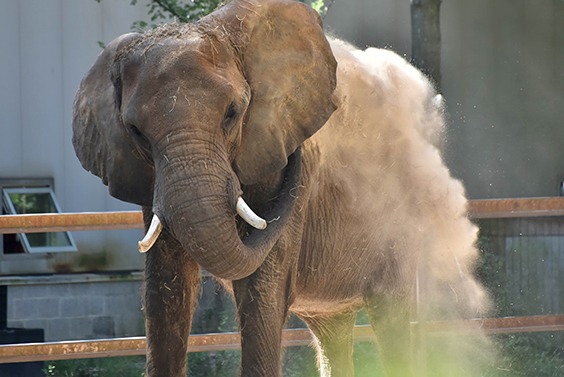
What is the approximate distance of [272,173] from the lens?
6.08m

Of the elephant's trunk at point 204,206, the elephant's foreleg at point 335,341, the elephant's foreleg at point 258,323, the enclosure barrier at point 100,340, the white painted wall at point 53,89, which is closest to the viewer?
the elephant's trunk at point 204,206

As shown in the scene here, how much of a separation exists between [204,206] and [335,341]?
2.96 m

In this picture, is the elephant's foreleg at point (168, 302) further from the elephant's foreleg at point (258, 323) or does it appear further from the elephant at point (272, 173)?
the elephant's foreleg at point (258, 323)

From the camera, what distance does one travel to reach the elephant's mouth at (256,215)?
558 centimetres

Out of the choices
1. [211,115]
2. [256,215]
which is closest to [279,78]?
[211,115]

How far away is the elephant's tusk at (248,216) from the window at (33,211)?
22.7 ft

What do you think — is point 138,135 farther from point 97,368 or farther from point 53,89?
point 53,89

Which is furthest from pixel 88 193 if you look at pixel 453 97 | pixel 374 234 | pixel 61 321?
pixel 374 234

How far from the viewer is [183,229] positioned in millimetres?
5457

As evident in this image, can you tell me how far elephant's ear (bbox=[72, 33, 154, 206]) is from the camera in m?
6.00

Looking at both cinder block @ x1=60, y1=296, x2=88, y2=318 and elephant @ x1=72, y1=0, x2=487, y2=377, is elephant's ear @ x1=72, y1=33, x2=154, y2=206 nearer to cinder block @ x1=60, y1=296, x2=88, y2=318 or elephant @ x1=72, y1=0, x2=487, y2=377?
elephant @ x1=72, y1=0, x2=487, y2=377

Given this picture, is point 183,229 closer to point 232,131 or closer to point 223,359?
point 232,131

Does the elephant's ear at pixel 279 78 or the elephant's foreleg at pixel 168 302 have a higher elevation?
the elephant's ear at pixel 279 78

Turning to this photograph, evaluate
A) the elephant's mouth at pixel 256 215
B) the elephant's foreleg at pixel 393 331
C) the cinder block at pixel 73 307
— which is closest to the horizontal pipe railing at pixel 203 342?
the elephant's foreleg at pixel 393 331
